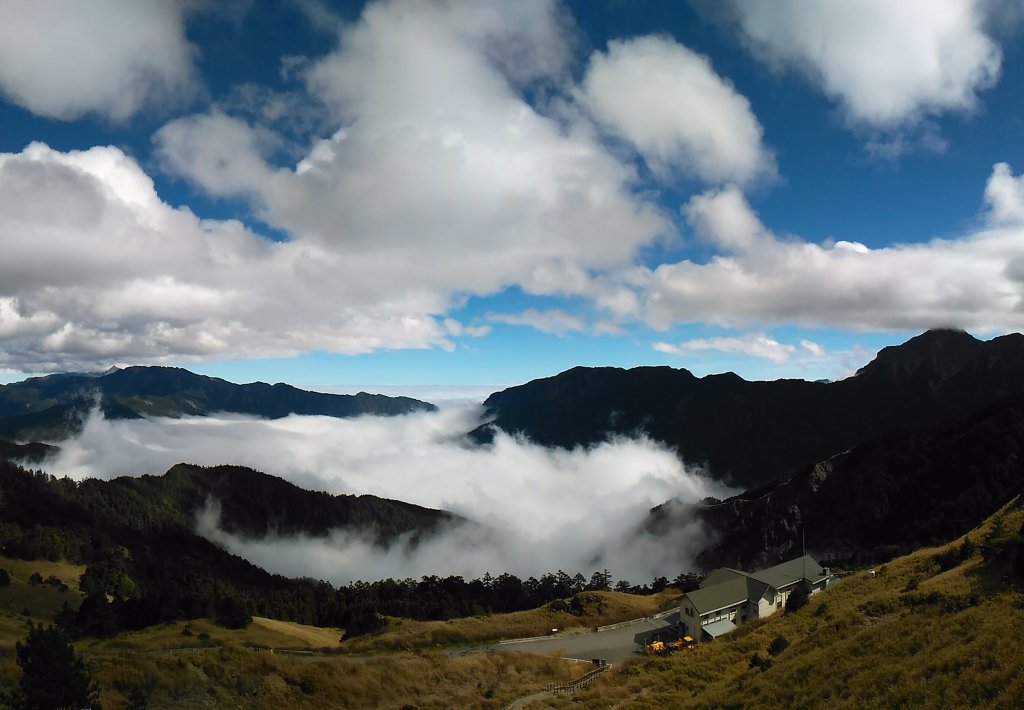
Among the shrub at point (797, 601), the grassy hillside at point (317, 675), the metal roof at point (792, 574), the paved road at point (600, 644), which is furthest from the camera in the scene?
the metal roof at point (792, 574)

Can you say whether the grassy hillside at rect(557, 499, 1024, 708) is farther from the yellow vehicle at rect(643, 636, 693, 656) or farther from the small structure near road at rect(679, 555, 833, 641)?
the small structure near road at rect(679, 555, 833, 641)

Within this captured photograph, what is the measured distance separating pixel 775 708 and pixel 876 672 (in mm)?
4635

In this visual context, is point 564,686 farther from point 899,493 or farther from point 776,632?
point 899,493

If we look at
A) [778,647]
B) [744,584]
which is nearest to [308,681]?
[778,647]

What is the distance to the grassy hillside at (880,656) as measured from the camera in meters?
21.1

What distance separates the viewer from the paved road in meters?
62.3

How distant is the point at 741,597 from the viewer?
66188 millimetres

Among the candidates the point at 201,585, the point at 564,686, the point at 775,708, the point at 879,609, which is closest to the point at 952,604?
the point at 879,609

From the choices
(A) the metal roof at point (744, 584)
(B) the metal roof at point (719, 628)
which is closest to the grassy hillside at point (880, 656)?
(B) the metal roof at point (719, 628)

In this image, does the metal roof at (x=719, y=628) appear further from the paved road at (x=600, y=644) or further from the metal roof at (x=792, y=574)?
the metal roof at (x=792, y=574)

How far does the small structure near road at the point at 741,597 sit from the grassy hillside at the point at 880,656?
570 inches

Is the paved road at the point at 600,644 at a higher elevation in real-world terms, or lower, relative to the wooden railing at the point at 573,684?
lower

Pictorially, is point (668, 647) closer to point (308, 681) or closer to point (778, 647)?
point (778, 647)

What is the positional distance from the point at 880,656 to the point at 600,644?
4594cm
